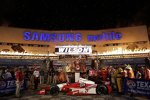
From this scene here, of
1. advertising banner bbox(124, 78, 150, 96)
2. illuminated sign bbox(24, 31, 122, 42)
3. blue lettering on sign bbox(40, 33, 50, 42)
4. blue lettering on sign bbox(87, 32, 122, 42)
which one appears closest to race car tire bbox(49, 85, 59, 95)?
advertising banner bbox(124, 78, 150, 96)

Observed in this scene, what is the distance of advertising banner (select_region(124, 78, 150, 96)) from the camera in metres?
12.6

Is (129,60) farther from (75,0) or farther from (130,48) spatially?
(75,0)

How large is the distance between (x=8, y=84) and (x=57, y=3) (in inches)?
910

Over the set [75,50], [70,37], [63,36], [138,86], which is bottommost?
[138,86]

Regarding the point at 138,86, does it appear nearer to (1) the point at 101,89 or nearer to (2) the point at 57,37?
(1) the point at 101,89

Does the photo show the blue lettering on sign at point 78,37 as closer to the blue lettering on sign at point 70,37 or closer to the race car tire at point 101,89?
the blue lettering on sign at point 70,37

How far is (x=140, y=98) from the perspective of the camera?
12906 millimetres

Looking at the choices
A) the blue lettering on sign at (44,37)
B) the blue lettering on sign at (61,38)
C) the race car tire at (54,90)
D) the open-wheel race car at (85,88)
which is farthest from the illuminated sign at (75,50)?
the blue lettering on sign at (44,37)

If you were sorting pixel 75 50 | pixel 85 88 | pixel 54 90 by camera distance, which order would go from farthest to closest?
pixel 75 50
pixel 54 90
pixel 85 88

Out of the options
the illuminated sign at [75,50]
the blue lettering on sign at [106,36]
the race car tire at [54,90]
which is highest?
the blue lettering on sign at [106,36]

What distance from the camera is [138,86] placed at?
43.3 feet

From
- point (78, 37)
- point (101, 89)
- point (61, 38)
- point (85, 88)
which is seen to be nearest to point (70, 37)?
point (78, 37)

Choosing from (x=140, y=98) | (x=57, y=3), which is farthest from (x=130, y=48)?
(x=57, y=3)

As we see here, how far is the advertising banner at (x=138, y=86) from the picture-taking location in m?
12.6
